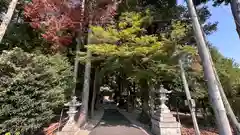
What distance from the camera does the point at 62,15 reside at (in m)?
10.2

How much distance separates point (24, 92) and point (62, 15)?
18.6ft

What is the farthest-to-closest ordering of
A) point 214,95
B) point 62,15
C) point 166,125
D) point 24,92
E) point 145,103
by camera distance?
point 145,103
point 62,15
point 166,125
point 24,92
point 214,95

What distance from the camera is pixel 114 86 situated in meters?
30.3

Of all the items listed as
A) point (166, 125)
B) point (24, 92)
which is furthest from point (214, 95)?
point (24, 92)

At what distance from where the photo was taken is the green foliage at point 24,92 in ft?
18.8

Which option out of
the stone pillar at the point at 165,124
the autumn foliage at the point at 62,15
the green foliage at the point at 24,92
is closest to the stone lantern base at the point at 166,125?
the stone pillar at the point at 165,124

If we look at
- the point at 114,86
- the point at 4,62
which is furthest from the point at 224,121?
the point at 114,86

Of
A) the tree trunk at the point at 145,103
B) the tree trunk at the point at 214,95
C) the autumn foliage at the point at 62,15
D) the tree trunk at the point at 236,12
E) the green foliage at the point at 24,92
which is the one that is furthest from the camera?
the tree trunk at the point at 145,103

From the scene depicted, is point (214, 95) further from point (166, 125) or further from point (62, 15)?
point (62, 15)

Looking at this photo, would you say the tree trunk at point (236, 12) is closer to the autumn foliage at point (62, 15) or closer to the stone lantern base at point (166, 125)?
the stone lantern base at point (166, 125)

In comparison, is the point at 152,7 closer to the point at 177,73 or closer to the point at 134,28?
the point at 134,28

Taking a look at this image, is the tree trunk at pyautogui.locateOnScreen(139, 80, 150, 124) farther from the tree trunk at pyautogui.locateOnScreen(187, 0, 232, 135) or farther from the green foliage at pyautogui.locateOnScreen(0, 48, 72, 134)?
the tree trunk at pyautogui.locateOnScreen(187, 0, 232, 135)

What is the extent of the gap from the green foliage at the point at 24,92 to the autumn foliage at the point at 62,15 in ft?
12.4

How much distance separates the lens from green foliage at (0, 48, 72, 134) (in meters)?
5.74
